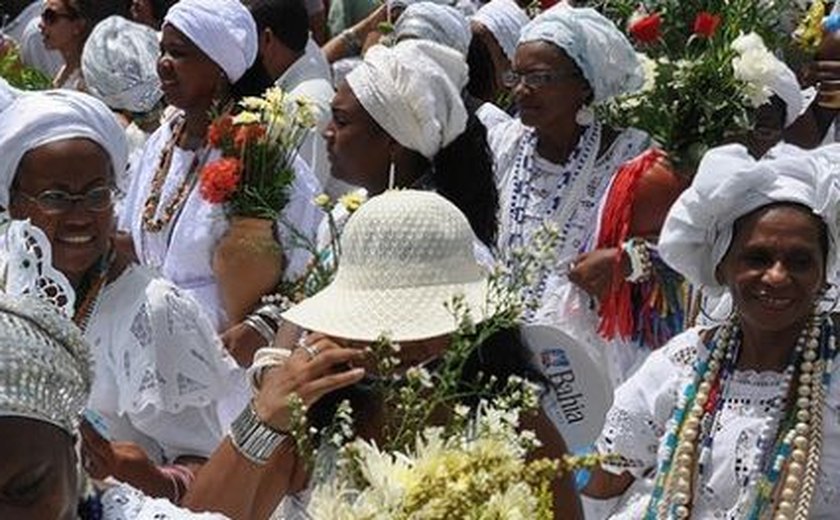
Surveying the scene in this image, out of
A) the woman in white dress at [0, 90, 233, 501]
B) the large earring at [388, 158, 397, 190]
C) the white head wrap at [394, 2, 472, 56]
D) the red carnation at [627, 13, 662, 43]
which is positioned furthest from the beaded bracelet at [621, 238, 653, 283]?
the white head wrap at [394, 2, 472, 56]

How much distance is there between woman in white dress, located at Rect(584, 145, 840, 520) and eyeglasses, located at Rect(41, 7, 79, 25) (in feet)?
19.1

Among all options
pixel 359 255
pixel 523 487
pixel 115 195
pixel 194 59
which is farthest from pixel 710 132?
pixel 523 487

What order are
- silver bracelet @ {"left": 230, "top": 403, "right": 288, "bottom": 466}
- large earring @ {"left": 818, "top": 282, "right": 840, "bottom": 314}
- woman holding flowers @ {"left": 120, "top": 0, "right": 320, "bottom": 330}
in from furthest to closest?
woman holding flowers @ {"left": 120, "top": 0, "right": 320, "bottom": 330} → large earring @ {"left": 818, "top": 282, "right": 840, "bottom": 314} → silver bracelet @ {"left": 230, "top": 403, "right": 288, "bottom": 466}

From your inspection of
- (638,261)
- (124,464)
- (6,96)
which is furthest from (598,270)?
(124,464)

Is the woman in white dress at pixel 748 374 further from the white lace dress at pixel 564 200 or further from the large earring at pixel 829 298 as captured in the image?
the white lace dress at pixel 564 200

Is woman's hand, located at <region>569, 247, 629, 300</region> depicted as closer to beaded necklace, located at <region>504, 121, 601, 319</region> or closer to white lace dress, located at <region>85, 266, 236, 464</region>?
beaded necklace, located at <region>504, 121, 601, 319</region>

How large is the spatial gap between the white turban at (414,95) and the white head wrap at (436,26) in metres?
2.88

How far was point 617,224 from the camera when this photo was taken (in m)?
7.03

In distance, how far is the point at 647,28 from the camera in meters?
8.20

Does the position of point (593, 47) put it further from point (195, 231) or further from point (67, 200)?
point (67, 200)

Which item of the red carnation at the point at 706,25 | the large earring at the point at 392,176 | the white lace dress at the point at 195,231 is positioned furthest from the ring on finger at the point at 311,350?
the red carnation at the point at 706,25

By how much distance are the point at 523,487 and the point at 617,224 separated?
14.4 feet

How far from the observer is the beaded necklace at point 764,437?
4703 mm

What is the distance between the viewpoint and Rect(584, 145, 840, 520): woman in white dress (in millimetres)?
4746
